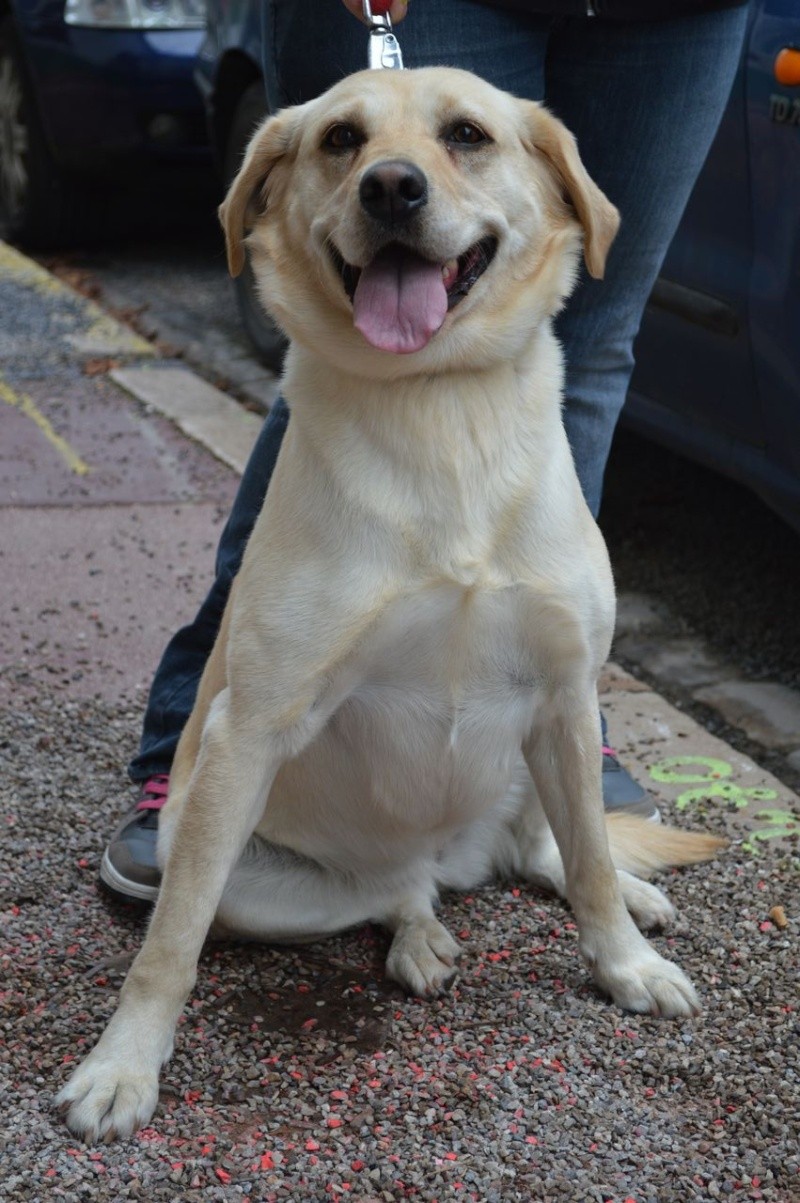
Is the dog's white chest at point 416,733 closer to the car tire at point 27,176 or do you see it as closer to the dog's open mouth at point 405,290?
the dog's open mouth at point 405,290

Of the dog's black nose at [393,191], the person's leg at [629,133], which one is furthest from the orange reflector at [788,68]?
the dog's black nose at [393,191]

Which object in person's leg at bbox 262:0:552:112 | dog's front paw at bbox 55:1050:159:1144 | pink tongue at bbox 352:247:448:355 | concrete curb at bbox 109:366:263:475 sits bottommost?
concrete curb at bbox 109:366:263:475

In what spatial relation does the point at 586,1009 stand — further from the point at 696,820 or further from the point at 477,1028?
the point at 696,820

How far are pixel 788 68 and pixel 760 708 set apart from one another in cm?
150

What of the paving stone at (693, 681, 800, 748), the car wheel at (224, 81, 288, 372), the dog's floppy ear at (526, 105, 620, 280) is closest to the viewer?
the dog's floppy ear at (526, 105, 620, 280)

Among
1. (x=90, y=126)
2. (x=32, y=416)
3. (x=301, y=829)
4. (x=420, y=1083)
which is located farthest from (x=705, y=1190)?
(x=90, y=126)

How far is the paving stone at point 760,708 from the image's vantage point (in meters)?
3.66

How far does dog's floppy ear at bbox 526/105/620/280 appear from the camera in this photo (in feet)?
8.02

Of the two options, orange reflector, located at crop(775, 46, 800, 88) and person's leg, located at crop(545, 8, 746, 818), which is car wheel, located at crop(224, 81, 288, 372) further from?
person's leg, located at crop(545, 8, 746, 818)

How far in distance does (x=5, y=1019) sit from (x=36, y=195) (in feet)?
19.8

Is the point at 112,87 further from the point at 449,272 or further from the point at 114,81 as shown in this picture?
the point at 449,272

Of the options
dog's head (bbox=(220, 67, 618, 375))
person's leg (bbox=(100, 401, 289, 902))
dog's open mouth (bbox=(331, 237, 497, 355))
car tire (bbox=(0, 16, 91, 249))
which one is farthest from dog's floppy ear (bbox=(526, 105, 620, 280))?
car tire (bbox=(0, 16, 91, 249))

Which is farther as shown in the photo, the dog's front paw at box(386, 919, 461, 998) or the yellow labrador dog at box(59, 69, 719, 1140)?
the dog's front paw at box(386, 919, 461, 998)

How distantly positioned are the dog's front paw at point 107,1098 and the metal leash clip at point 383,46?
158cm
